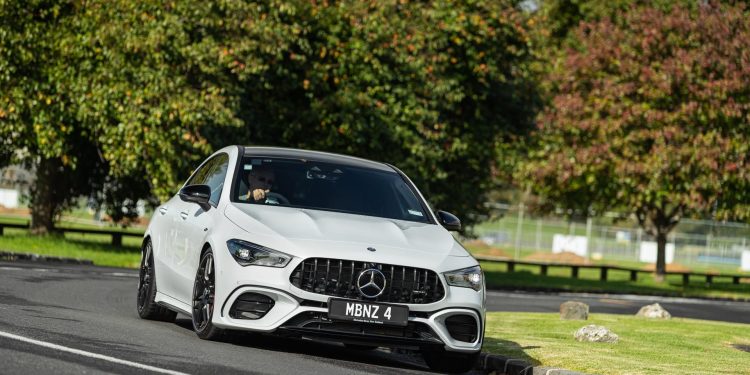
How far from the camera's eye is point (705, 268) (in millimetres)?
66188

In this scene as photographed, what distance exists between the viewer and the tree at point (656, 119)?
38.7 meters

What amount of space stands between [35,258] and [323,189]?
14.5 m

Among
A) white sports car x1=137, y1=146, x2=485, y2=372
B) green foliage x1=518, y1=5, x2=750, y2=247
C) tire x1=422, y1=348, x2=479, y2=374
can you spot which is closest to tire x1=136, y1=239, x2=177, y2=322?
white sports car x1=137, y1=146, x2=485, y2=372

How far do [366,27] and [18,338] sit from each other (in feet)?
69.3

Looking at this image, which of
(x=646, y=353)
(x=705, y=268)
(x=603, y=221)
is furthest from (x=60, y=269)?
(x=603, y=221)

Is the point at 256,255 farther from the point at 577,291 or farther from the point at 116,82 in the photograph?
the point at 577,291

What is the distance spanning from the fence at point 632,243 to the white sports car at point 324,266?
1914 inches

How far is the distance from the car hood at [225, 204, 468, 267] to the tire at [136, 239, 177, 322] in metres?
2.15

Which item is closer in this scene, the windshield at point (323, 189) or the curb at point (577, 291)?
the windshield at point (323, 189)

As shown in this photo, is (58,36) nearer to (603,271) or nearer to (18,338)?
(18,338)

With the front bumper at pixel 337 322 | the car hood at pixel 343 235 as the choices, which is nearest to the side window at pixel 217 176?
the car hood at pixel 343 235

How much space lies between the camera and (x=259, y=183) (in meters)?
11.6

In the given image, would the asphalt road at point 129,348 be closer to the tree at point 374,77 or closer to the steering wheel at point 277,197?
the steering wheel at point 277,197

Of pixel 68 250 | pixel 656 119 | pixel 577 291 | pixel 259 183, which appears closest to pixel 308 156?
pixel 259 183
